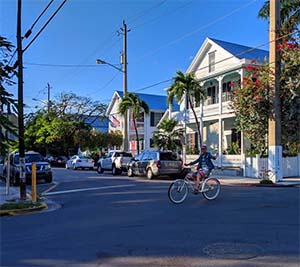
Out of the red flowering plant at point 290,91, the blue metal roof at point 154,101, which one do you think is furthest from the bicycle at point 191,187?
the blue metal roof at point 154,101

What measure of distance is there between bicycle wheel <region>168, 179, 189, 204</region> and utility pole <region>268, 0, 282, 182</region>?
952 cm

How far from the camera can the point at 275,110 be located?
21.8 m

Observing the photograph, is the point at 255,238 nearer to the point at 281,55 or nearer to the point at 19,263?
the point at 19,263

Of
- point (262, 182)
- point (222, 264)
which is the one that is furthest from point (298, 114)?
point (222, 264)

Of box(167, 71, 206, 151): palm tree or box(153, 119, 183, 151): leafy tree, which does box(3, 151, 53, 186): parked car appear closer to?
box(167, 71, 206, 151): palm tree

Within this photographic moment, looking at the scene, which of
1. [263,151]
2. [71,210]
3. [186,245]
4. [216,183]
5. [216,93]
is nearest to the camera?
[186,245]

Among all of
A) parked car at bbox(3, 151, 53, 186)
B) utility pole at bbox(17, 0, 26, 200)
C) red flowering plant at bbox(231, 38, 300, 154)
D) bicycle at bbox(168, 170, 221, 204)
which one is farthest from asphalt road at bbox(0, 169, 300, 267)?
red flowering plant at bbox(231, 38, 300, 154)

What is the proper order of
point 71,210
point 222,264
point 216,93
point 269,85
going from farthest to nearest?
point 216,93
point 269,85
point 71,210
point 222,264

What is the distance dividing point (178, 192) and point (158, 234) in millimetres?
5261

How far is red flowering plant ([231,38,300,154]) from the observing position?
23.2m

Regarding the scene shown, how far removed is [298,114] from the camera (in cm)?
2391

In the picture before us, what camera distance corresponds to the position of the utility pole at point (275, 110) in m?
21.8

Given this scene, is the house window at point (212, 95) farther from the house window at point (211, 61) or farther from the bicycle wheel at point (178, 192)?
the bicycle wheel at point (178, 192)

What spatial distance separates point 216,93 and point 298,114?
11690 millimetres
